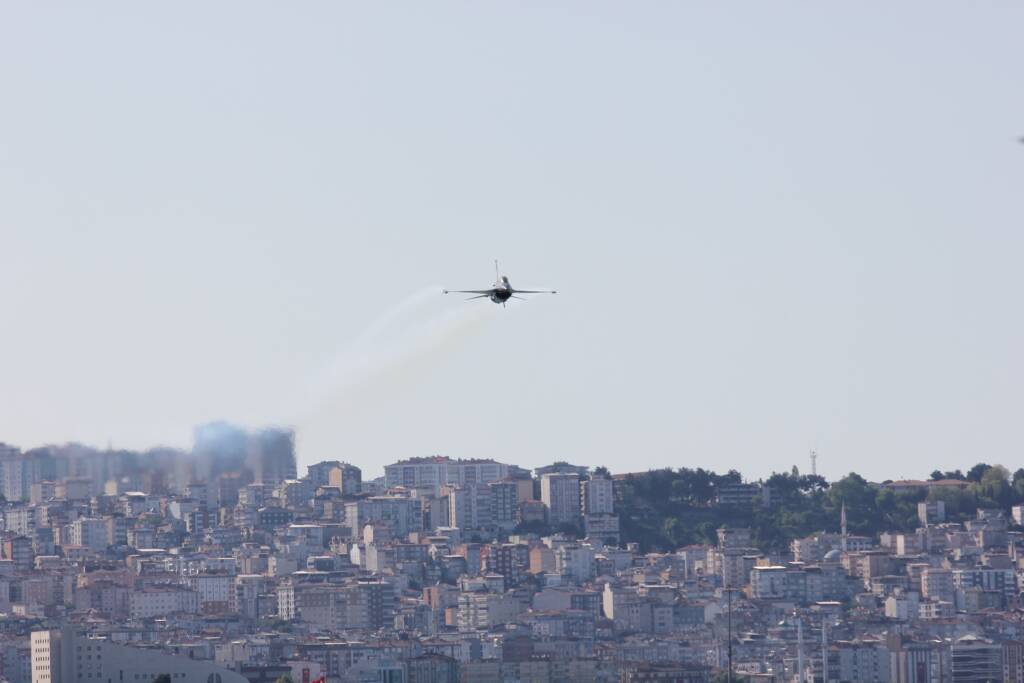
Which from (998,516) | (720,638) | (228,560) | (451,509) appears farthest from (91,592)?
(998,516)

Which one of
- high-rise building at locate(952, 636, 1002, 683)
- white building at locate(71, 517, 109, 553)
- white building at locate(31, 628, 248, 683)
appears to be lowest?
high-rise building at locate(952, 636, 1002, 683)

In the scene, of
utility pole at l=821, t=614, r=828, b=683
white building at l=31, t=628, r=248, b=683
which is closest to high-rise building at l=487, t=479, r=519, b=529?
utility pole at l=821, t=614, r=828, b=683

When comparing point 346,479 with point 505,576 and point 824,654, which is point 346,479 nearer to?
point 505,576

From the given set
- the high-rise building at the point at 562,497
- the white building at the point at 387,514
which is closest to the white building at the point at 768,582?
the high-rise building at the point at 562,497

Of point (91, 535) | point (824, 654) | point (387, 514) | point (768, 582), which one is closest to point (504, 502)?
point (387, 514)

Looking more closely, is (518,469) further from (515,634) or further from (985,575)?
(515,634)

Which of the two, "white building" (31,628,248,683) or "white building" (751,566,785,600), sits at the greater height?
"white building" (751,566,785,600)

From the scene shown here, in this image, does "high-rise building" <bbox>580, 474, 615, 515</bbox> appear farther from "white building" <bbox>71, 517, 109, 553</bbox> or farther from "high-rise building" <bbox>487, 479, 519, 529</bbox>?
"white building" <bbox>71, 517, 109, 553</bbox>
